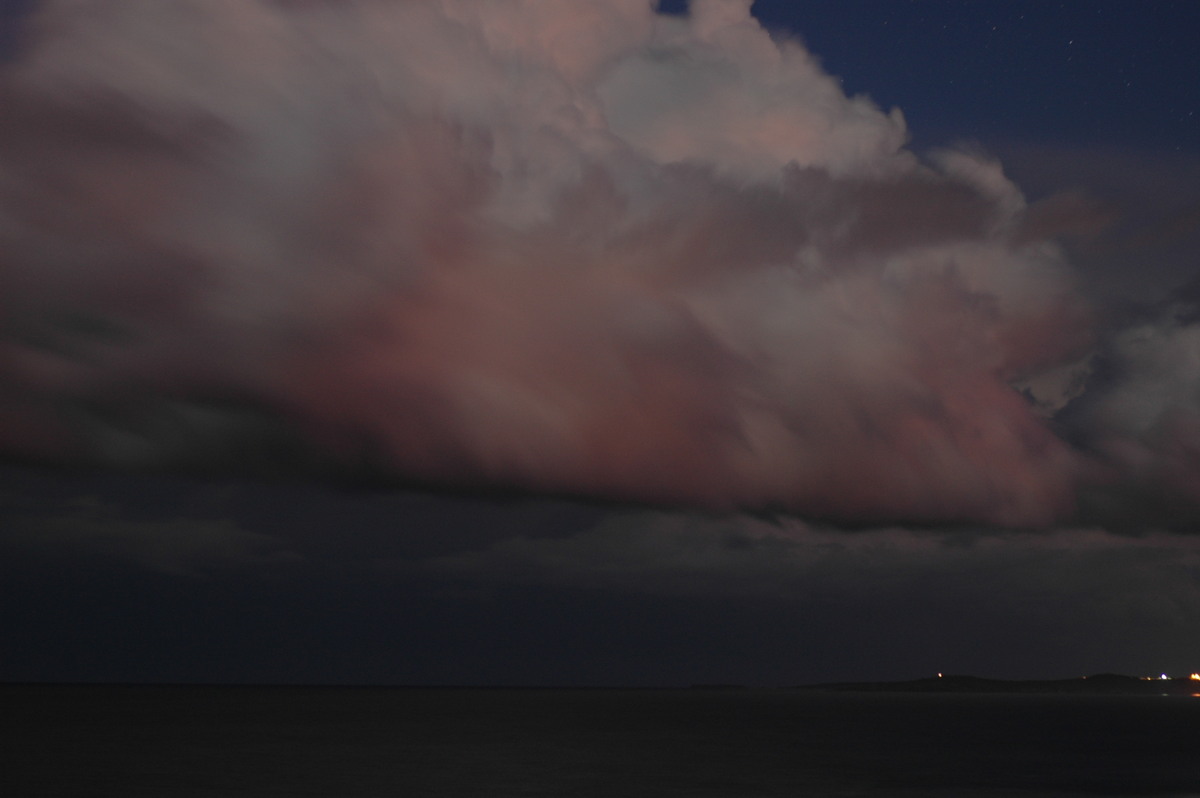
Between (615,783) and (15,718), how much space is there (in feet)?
471

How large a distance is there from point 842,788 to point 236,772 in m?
43.1

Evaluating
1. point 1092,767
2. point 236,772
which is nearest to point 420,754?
point 236,772

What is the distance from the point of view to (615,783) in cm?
7506

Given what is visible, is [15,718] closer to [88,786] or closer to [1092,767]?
[88,786]

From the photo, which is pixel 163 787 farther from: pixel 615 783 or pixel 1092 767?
pixel 1092 767

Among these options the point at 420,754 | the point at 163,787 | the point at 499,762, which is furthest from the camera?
the point at 420,754

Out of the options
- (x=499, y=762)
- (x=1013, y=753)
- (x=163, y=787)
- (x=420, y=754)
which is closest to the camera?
(x=163, y=787)

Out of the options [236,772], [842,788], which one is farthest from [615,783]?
[236,772]

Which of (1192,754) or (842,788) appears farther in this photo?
(1192,754)

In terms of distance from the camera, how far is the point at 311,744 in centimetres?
11444

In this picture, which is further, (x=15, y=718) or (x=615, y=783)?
(x=15, y=718)

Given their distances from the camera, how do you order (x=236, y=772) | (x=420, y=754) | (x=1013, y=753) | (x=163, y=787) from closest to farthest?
1. (x=163, y=787)
2. (x=236, y=772)
3. (x=420, y=754)
4. (x=1013, y=753)

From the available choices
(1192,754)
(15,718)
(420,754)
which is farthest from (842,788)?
(15,718)

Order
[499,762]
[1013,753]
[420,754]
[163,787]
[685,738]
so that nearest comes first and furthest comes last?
[163,787], [499,762], [420,754], [1013,753], [685,738]
